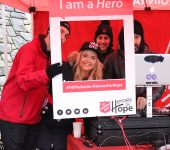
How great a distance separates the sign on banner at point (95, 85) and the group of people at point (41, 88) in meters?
0.06

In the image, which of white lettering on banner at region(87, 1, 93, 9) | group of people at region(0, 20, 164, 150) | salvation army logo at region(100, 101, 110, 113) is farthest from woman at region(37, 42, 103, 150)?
white lettering on banner at region(87, 1, 93, 9)

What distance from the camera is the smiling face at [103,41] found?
2.98m

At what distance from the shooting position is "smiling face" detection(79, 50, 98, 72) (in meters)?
2.41

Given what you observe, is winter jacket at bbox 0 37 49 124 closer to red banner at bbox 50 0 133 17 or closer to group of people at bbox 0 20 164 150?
group of people at bbox 0 20 164 150

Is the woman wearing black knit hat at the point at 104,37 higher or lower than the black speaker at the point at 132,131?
higher

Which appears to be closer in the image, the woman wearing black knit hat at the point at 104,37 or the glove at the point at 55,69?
the glove at the point at 55,69

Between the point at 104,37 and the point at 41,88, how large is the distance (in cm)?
69

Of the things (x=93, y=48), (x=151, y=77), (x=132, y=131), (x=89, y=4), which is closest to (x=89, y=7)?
(x=89, y=4)

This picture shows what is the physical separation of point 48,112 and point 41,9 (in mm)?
1980

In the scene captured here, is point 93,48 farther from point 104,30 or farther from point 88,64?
point 104,30

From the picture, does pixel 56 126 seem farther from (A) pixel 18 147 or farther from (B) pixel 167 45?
(B) pixel 167 45

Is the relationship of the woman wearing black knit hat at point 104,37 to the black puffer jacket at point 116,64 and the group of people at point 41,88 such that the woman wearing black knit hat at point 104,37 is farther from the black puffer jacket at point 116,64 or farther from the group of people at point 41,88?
the black puffer jacket at point 116,64

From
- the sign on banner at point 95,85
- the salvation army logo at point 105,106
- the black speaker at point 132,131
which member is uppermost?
the sign on banner at point 95,85

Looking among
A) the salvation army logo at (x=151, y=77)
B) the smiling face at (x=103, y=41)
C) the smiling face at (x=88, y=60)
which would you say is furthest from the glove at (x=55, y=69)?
the smiling face at (x=103, y=41)
